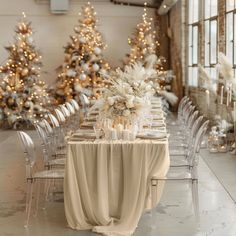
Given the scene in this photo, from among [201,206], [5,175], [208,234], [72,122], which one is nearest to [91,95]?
[72,122]

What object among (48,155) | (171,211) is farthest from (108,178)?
(48,155)

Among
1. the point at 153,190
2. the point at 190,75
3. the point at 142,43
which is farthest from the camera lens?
the point at 190,75

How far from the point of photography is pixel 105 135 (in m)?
4.99

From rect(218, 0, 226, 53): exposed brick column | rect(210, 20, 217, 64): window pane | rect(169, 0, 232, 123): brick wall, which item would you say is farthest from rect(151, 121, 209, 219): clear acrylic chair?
rect(210, 20, 217, 64): window pane

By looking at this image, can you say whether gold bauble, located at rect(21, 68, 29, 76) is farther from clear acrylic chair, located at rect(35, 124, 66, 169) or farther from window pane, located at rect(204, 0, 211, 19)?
clear acrylic chair, located at rect(35, 124, 66, 169)

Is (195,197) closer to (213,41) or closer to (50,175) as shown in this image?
(50,175)

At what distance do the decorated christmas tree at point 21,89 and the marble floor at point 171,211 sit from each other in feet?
14.8

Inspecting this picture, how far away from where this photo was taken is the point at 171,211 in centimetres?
525

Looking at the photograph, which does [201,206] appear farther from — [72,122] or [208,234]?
[72,122]

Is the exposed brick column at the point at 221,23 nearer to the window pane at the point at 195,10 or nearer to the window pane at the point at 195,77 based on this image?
the window pane at the point at 195,10

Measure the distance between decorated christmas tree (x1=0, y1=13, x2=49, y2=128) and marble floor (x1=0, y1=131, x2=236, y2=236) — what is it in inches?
178

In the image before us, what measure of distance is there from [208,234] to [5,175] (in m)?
3.49

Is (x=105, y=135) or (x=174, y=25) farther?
(x=174, y=25)

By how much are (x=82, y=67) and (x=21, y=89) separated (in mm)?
2075
